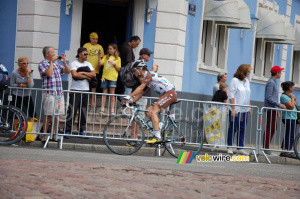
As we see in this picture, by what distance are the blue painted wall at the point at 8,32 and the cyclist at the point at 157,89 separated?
4.81m

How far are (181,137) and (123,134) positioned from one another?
107cm

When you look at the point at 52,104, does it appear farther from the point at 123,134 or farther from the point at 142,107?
the point at 142,107

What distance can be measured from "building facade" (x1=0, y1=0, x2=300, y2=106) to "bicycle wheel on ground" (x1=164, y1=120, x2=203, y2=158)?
4.39m

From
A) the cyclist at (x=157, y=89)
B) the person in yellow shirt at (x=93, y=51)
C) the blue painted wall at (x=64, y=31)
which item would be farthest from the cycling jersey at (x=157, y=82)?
the blue painted wall at (x=64, y=31)

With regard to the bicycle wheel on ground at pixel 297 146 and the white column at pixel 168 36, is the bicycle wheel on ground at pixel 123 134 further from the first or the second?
the white column at pixel 168 36

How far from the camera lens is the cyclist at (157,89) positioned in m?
13.5

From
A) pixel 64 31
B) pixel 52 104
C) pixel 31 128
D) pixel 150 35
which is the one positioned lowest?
pixel 31 128

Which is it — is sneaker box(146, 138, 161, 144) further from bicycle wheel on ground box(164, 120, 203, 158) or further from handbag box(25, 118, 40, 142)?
handbag box(25, 118, 40, 142)

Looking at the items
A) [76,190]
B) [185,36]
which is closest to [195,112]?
[185,36]

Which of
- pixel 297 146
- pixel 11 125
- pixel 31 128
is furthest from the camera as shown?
pixel 297 146

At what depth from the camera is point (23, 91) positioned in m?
14.8

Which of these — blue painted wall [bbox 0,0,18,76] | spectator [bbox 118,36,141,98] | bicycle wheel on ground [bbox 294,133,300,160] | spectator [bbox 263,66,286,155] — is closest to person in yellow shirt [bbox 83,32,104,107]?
spectator [bbox 118,36,141,98]

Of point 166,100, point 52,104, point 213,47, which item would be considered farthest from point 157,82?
point 213,47

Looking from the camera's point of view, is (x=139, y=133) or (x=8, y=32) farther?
(x=8, y=32)
